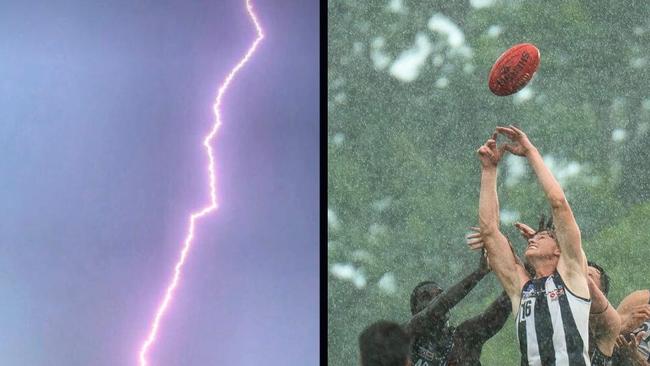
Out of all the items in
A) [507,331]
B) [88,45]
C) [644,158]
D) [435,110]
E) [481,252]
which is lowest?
[507,331]

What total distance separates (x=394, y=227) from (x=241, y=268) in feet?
1.50

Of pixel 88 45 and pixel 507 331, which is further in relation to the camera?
pixel 88 45

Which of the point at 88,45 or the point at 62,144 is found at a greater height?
the point at 88,45

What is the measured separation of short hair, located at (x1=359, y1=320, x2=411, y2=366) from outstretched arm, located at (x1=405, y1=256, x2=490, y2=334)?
0.03 meters

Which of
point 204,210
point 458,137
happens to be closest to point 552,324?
point 458,137

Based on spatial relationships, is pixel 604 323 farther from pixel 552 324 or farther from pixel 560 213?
pixel 560 213

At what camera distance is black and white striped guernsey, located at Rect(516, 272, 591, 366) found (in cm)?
277

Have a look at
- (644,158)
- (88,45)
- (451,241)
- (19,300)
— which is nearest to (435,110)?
(451,241)

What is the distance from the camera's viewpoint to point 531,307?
281 centimetres

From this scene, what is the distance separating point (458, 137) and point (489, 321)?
53 centimetres

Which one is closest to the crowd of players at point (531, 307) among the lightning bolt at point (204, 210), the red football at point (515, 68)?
the red football at point (515, 68)

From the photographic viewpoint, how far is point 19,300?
297 centimetres

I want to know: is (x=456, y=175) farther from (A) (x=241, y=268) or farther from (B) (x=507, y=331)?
(A) (x=241, y=268)

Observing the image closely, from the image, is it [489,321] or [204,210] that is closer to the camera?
[489,321]
